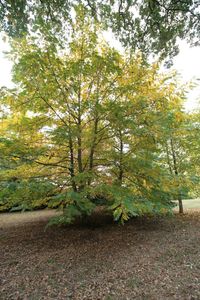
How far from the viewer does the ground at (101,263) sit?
2.89 meters

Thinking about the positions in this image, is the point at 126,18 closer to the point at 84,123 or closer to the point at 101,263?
the point at 84,123

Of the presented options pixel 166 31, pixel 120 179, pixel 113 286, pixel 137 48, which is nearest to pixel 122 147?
pixel 120 179

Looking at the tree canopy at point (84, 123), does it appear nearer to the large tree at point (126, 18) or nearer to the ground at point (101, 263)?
the large tree at point (126, 18)

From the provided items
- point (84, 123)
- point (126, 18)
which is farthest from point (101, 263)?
point (126, 18)

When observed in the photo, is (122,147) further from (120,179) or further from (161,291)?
(161,291)

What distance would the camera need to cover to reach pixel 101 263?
3736mm

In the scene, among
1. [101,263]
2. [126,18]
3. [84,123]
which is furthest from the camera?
[84,123]

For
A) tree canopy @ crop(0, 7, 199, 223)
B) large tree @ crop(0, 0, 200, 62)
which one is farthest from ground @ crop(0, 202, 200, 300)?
large tree @ crop(0, 0, 200, 62)

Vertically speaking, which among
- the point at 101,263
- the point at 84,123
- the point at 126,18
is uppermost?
the point at 126,18

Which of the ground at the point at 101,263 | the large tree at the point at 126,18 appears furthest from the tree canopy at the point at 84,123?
the ground at the point at 101,263

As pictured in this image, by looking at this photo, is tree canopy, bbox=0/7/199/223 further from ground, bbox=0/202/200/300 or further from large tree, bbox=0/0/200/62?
ground, bbox=0/202/200/300

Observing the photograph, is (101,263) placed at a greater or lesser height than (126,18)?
lesser

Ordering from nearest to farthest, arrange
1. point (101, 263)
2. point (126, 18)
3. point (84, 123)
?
point (101, 263)
point (126, 18)
point (84, 123)

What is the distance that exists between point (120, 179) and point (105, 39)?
3.35m
